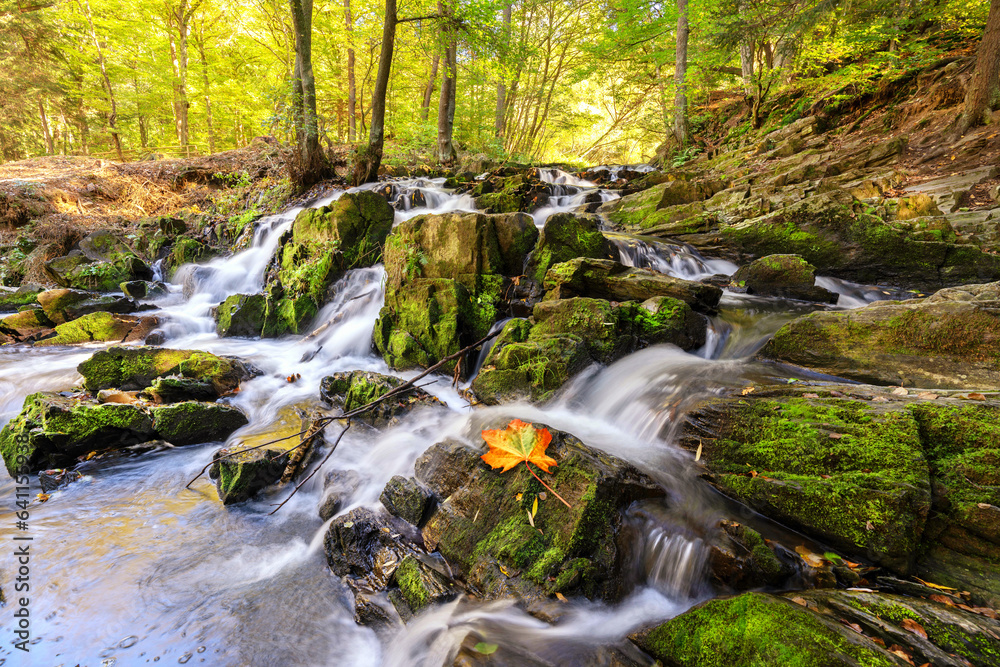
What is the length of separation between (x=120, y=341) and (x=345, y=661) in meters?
8.20

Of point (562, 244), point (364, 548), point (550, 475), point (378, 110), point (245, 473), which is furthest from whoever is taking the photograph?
point (378, 110)

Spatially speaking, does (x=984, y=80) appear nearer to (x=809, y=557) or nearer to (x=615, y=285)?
(x=615, y=285)

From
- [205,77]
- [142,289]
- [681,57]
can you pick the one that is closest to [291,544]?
[142,289]

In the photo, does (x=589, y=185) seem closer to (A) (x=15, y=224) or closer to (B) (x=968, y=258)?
(B) (x=968, y=258)

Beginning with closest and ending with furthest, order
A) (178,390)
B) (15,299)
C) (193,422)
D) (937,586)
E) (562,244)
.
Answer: (937,586)
(193,422)
(178,390)
(562,244)
(15,299)

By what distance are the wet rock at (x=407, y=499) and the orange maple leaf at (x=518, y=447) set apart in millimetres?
673

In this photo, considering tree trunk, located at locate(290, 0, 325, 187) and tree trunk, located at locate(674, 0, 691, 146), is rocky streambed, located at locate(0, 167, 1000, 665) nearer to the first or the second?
tree trunk, located at locate(290, 0, 325, 187)

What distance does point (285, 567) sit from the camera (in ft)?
10.6

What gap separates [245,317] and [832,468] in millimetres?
9292

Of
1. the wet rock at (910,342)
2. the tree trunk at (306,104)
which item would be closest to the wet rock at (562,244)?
the wet rock at (910,342)

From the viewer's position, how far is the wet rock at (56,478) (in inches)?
155

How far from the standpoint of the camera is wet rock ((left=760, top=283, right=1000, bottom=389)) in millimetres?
3551

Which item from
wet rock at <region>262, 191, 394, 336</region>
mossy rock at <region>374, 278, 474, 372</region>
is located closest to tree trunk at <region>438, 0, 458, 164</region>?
wet rock at <region>262, 191, 394, 336</region>

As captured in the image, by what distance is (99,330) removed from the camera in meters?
7.62
